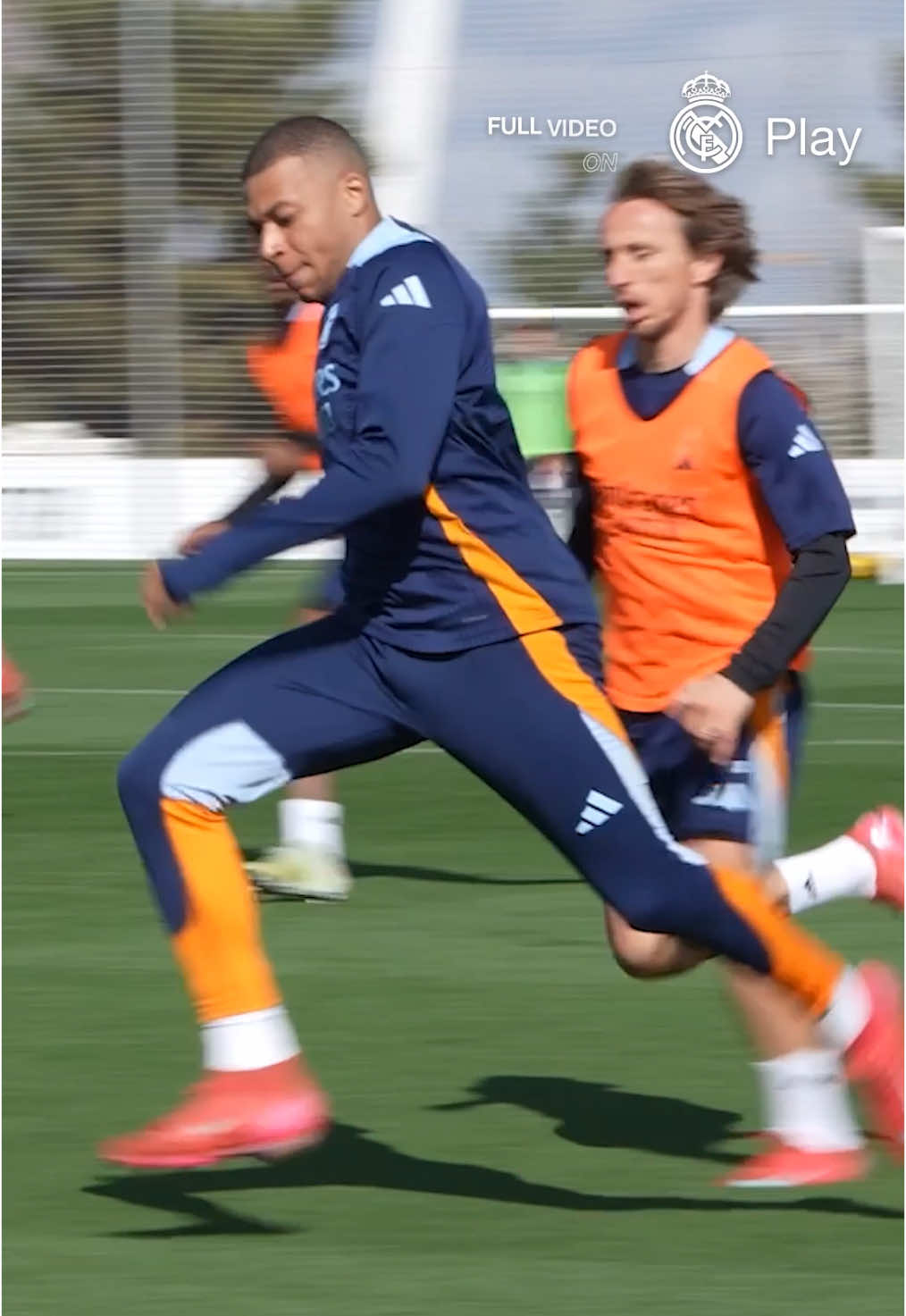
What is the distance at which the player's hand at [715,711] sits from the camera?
4.86 meters

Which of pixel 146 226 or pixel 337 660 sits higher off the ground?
pixel 146 226

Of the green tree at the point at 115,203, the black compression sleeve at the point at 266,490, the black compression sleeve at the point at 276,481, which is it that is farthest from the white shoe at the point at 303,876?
the green tree at the point at 115,203

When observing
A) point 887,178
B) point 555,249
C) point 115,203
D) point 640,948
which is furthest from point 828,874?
point 887,178

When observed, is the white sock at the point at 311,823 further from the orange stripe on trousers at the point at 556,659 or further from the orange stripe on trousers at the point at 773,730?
the orange stripe on trousers at the point at 556,659

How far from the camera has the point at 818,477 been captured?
4.90 m

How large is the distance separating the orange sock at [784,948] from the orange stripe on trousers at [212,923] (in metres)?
0.77

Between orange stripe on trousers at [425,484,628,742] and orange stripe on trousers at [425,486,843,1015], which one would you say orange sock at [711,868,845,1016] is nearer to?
orange stripe on trousers at [425,486,843,1015]

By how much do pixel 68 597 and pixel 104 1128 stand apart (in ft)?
47.4

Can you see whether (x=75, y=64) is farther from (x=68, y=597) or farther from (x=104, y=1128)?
(x=104, y=1128)

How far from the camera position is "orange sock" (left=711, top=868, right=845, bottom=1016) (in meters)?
4.76

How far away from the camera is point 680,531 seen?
5180mm

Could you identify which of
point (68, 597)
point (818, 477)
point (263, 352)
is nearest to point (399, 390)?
point (818, 477)

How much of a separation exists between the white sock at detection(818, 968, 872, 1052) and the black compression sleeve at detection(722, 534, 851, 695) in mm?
522

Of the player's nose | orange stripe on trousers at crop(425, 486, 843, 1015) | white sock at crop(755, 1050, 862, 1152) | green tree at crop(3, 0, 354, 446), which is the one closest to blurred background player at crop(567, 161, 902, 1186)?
white sock at crop(755, 1050, 862, 1152)
